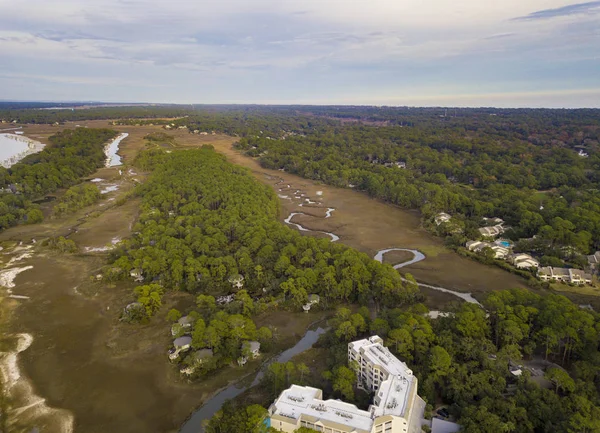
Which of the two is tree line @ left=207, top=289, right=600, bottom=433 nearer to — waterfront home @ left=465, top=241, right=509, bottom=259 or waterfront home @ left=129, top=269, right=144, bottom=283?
waterfront home @ left=465, top=241, right=509, bottom=259

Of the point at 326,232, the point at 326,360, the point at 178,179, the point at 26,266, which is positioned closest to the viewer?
the point at 326,360

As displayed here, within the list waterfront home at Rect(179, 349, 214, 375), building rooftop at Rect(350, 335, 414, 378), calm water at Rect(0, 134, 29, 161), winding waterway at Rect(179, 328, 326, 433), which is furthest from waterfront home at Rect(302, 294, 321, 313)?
calm water at Rect(0, 134, 29, 161)

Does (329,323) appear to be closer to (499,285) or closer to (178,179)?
(499,285)

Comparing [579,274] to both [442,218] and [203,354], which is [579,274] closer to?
[442,218]

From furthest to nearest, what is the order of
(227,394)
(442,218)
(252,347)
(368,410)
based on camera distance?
1. (442,218)
2. (252,347)
3. (227,394)
4. (368,410)

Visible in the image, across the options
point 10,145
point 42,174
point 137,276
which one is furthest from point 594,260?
point 10,145

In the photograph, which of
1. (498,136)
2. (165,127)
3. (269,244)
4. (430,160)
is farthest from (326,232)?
(165,127)
